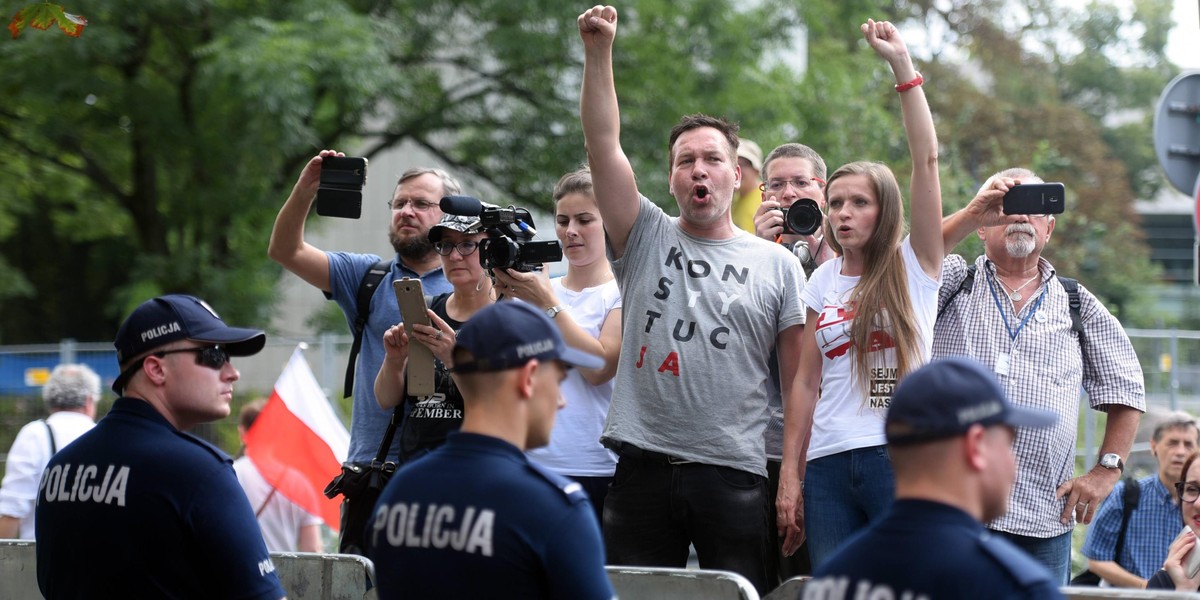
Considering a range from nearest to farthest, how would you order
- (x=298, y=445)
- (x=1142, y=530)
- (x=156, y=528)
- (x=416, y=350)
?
(x=156, y=528) < (x=416, y=350) < (x=1142, y=530) < (x=298, y=445)

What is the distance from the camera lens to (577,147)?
55.7 ft

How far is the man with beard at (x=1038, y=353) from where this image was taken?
16.3ft

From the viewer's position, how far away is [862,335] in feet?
15.3

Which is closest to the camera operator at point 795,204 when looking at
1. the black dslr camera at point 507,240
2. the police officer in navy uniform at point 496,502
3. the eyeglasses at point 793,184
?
the eyeglasses at point 793,184

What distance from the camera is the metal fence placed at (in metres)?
12.8

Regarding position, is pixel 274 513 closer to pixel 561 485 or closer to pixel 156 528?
pixel 156 528

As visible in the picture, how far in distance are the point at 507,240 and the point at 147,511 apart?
163 cm

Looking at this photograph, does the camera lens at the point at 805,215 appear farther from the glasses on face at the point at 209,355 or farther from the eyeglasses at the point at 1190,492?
the glasses on face at the point at 209,355

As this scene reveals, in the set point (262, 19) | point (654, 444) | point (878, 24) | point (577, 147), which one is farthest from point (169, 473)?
point (577, 147)

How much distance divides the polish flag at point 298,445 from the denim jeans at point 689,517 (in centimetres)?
373

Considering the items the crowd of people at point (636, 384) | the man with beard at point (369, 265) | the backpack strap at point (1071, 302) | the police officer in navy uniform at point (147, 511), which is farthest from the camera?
the man with beard at point (369, 265)

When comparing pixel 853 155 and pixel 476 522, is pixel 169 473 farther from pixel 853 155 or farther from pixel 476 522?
pixel 853 155

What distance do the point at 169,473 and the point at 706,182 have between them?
2180 millimetres

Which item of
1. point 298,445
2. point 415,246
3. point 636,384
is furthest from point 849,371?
point 298,445
